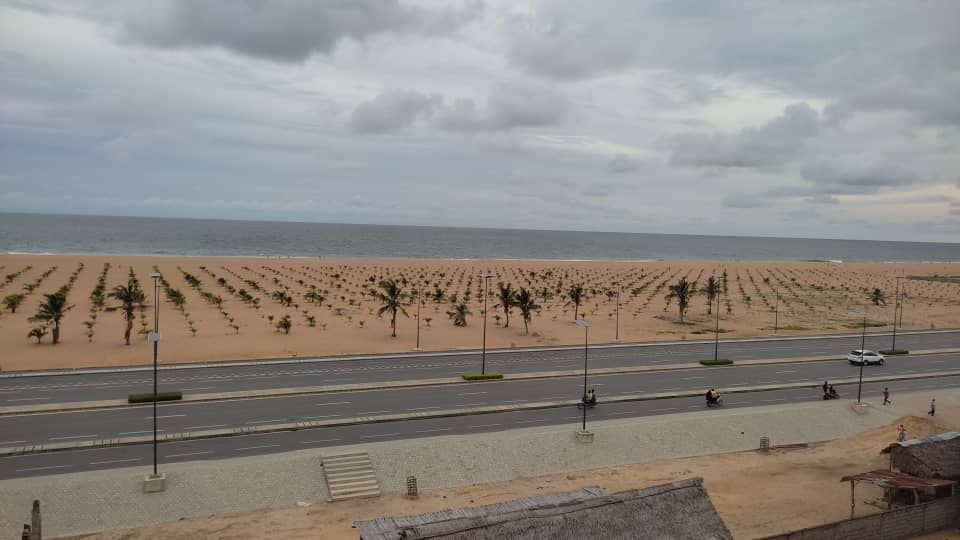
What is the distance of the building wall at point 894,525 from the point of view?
24.7 meters

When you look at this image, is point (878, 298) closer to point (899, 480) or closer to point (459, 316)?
point (459, 316)

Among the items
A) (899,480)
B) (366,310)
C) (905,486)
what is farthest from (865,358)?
(366,310)

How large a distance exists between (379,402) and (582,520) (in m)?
25.7

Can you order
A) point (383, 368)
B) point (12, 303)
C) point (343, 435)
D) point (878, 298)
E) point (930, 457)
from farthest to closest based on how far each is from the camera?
point (878, 298) < point (12, 303) < point (383, 368) < point (343, 435) < point (930, 457)

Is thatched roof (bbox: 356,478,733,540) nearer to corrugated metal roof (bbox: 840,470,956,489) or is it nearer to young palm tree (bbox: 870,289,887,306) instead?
corrugated metal roof (bbox: 840,470,956,489)

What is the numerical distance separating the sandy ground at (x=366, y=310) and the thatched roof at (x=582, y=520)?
40570 millimetres

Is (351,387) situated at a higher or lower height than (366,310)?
lower

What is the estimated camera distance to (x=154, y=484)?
101 ft

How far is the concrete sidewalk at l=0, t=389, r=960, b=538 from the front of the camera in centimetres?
2936

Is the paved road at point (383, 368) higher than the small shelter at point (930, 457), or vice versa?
the small shelter at point (930, 457)

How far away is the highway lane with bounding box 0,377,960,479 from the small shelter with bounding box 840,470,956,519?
1468 centimetres

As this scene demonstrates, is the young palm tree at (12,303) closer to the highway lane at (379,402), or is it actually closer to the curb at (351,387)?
the curb at (351,387)

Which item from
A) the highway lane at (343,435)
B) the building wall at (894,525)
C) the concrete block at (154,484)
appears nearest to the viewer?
the building wall at (894,525)

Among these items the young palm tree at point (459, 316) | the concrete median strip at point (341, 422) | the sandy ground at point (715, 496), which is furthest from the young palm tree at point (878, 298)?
the sandy ground at point (715, 496)
